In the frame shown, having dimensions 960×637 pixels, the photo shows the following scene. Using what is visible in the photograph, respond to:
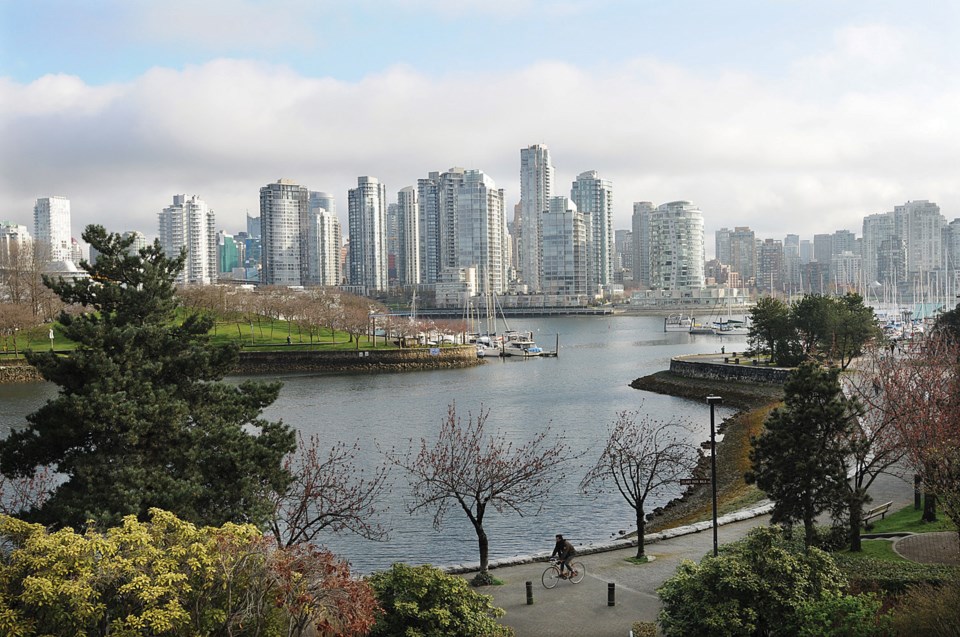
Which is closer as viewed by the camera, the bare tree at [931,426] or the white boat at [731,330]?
the bare tree at [931,426]

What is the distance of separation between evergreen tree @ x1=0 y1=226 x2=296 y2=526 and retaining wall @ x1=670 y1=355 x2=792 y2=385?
34647mm

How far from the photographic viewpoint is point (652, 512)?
Answer: 2438 centimetres

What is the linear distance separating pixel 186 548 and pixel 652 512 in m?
17.4

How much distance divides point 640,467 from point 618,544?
3526 mm

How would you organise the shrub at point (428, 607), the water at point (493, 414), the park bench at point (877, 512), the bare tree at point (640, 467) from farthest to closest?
the water at point (493, 414) → the bare tree at point (640, 467) → the park bench at point (877, 512) → the shrub at point (428, 607)

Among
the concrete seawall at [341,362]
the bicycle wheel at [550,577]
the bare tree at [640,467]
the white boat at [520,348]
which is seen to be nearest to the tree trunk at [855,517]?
the bare tree at [640,467]

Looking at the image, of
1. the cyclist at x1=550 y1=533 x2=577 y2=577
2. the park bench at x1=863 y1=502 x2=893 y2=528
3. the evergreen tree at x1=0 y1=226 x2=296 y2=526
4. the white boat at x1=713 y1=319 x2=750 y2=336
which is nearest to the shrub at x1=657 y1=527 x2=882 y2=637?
the cyclist at x1=550 y1=533 x2=577 y2=577

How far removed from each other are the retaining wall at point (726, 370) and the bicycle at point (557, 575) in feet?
100

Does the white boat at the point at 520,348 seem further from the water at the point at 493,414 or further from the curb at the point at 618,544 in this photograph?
the curb at the point at 618,544

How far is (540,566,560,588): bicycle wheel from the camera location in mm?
15352

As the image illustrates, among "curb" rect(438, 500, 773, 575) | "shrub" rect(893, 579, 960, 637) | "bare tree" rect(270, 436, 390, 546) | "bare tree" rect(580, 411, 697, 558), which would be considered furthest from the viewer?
"bare tree" rect(270, 436, 390, 546)

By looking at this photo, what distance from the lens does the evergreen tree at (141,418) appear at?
1322 centimetres

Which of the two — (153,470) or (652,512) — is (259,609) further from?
(652,512)

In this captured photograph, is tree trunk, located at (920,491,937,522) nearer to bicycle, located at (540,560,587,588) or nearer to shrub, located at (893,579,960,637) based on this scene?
shrub, located at (893,579,960,637)
